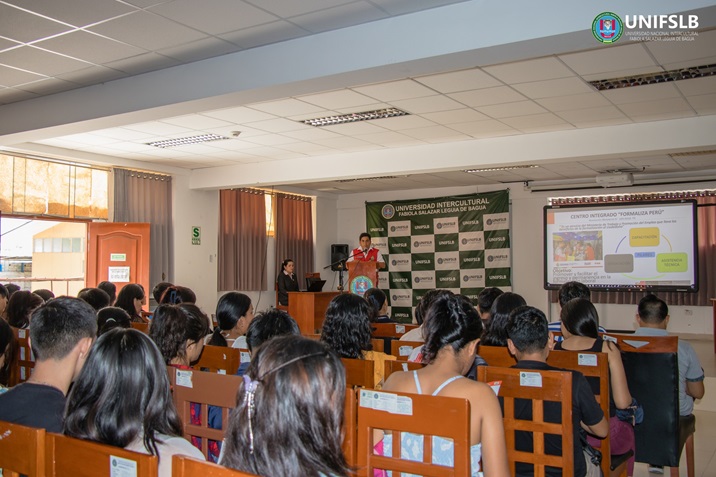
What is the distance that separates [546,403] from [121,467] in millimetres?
1631

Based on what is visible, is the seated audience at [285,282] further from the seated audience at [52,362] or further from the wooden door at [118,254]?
the seated audience at [52,362]

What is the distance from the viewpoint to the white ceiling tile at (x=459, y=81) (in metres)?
5.16

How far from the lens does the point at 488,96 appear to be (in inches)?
230

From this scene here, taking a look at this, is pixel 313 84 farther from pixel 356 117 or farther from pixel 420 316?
pixel 356 117

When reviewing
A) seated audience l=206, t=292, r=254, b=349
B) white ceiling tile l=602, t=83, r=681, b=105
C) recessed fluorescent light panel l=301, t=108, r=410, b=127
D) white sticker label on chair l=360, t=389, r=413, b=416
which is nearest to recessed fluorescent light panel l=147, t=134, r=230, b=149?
recessed fluorescent light panel l=301, t=108, r=410, b=127

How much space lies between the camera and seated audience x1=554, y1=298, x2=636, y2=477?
300cm

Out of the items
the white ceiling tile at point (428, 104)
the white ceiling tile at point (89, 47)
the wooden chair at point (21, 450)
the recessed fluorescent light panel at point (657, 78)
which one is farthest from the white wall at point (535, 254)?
the wooden chair at point (21, 450)

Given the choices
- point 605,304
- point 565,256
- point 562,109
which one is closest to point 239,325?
point 562,109

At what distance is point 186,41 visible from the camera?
14.7 ft

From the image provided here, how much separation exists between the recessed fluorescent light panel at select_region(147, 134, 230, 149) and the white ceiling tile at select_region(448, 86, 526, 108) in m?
3.05

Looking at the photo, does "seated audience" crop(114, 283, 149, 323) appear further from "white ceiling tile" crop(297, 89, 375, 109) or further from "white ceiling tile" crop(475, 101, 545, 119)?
"white ceiling tile" crop(475, 101, 545, 119)

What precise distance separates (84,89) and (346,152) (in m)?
3.90

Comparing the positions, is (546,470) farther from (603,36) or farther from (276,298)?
(276,298)

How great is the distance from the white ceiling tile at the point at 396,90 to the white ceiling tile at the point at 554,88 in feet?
2.78
